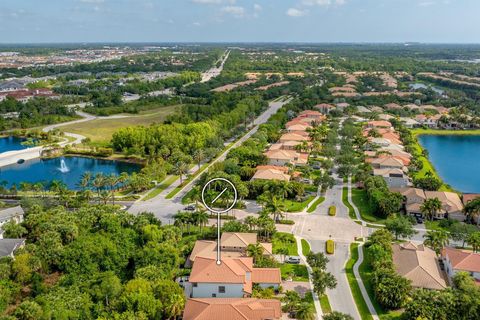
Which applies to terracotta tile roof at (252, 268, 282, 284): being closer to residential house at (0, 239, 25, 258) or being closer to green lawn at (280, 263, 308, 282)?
green lawn at (280, 263, 308, 282)

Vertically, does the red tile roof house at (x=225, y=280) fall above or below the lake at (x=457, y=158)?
above

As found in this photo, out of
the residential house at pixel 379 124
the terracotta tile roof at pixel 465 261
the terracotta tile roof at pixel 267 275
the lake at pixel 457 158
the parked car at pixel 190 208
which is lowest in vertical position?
the lake at pixel 457 158

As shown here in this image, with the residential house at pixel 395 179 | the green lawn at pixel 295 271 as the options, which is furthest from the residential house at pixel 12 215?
the residential house at pixel 395 179

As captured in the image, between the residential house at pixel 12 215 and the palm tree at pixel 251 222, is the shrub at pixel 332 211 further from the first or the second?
the residential house at pixel 12 215

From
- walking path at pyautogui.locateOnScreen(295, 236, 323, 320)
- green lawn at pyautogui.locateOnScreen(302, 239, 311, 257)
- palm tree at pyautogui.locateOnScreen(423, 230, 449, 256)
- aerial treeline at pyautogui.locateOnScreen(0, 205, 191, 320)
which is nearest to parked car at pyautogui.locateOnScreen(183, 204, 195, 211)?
aerial treeline at pyautogui.locateOnScreen(0, 205, 191, 320)

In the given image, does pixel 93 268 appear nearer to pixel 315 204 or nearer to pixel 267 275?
pixel 267 275

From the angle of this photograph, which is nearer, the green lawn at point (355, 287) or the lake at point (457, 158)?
the green lawn at point (355, 287)

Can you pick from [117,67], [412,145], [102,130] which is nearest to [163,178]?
[102,130]
